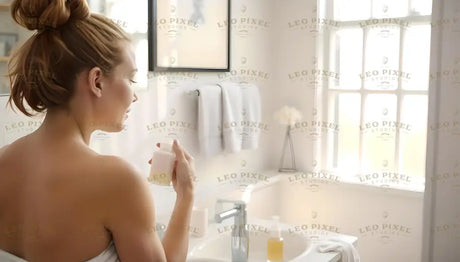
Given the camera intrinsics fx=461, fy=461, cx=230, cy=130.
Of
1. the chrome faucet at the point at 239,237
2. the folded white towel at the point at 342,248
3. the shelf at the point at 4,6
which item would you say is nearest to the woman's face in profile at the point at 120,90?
the shelf at the point at 4,6

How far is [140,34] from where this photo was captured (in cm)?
175

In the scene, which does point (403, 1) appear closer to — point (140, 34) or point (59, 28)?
point (140, 34)

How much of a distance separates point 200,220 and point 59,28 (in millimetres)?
1176

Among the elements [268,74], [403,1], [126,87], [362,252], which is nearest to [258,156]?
[268,74]

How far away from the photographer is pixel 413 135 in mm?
2469

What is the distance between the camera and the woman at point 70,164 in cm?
73

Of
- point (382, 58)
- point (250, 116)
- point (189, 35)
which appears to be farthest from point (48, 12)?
point (382, 58)

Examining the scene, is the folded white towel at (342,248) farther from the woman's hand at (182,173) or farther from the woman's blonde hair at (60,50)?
the woman's blonde hair at (60,50)

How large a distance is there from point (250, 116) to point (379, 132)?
0.77 m

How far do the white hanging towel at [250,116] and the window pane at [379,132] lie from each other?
656mm

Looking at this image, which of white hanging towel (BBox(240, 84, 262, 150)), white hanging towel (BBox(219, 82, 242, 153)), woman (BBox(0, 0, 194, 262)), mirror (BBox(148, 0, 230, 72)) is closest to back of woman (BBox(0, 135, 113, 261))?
woman (BBox(0, 0, 194, 262))

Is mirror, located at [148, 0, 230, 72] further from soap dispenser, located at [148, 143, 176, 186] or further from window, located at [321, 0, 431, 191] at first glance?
soap dispenser, located at [148, 143, 176, 186]

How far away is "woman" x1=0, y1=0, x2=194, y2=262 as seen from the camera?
0.73m

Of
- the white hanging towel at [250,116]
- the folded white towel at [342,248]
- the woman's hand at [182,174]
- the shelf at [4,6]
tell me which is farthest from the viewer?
the white hanging towel at [250,116]
